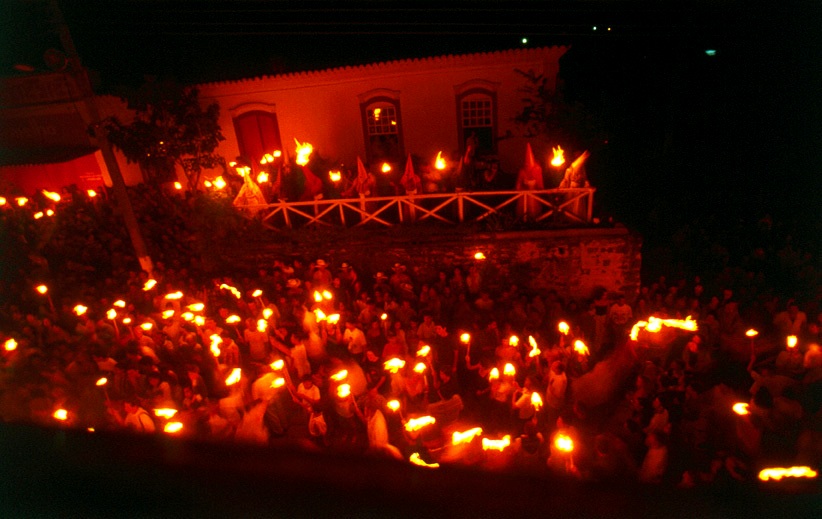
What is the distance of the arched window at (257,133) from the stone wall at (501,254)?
4725mm

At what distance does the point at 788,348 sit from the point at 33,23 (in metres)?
22.7

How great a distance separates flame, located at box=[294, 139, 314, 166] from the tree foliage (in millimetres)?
5755

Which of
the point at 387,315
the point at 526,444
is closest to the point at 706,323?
the point at 526,444

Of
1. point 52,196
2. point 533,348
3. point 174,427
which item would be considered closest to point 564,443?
point 533,348

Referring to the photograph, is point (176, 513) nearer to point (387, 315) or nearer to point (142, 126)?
point (387, 315)

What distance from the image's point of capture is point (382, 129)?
14.0 metres

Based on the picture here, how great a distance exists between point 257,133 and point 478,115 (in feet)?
21.8

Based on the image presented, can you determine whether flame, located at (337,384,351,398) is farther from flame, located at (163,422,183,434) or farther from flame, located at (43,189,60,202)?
flame, located at (43,189,60,202)

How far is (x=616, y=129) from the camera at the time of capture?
45.7ft

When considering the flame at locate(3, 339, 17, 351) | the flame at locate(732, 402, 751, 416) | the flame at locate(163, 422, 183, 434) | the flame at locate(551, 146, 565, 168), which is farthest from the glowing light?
the flame at locate(551, 146, 565, 168)

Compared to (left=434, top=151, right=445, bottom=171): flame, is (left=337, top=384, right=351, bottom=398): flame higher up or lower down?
lower down

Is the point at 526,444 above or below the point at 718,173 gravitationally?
below

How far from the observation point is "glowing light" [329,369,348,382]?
718 centimetres

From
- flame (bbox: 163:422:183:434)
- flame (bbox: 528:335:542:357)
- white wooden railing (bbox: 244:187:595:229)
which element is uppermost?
white wooden railing (bbox: 244:187:595:229)
